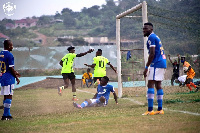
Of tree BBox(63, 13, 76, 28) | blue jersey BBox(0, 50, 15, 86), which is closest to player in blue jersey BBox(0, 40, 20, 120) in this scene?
blue jersey BBox(0, 50, 15, 86)

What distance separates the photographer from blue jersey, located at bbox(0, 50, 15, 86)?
998cm

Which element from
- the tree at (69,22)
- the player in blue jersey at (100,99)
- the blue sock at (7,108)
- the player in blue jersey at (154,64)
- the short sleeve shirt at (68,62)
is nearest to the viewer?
the player in blue jersey at (154,64)

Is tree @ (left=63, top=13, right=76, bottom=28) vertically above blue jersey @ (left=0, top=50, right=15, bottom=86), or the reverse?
tree @ (left=63, top=13, right=76, bottom=28)

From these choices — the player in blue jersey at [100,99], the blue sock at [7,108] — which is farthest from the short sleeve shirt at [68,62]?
the blue sock at [7,108]

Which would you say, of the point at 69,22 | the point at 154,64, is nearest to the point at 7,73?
the point at 154,64

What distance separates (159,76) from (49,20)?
116 meters

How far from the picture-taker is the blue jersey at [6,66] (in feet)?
32.7

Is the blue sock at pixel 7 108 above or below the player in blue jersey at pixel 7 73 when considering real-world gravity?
below

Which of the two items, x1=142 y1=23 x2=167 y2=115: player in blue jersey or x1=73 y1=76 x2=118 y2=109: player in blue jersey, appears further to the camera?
x1=73 y1=76 x2=118 y2=109: player in blue jersey

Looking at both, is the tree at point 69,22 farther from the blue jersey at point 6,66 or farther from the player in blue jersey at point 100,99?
the blue jersey at point 6,66

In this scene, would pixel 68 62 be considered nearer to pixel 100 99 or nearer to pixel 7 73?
pixel 100 99

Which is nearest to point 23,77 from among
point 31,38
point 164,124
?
point 164,124

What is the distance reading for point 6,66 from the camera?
32.9 ft

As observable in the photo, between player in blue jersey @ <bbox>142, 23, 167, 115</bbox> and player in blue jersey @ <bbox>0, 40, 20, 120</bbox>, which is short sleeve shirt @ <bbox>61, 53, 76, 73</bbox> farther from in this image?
player in blue jersey @ <bbox>142, 23, 167, 115</bbox>
